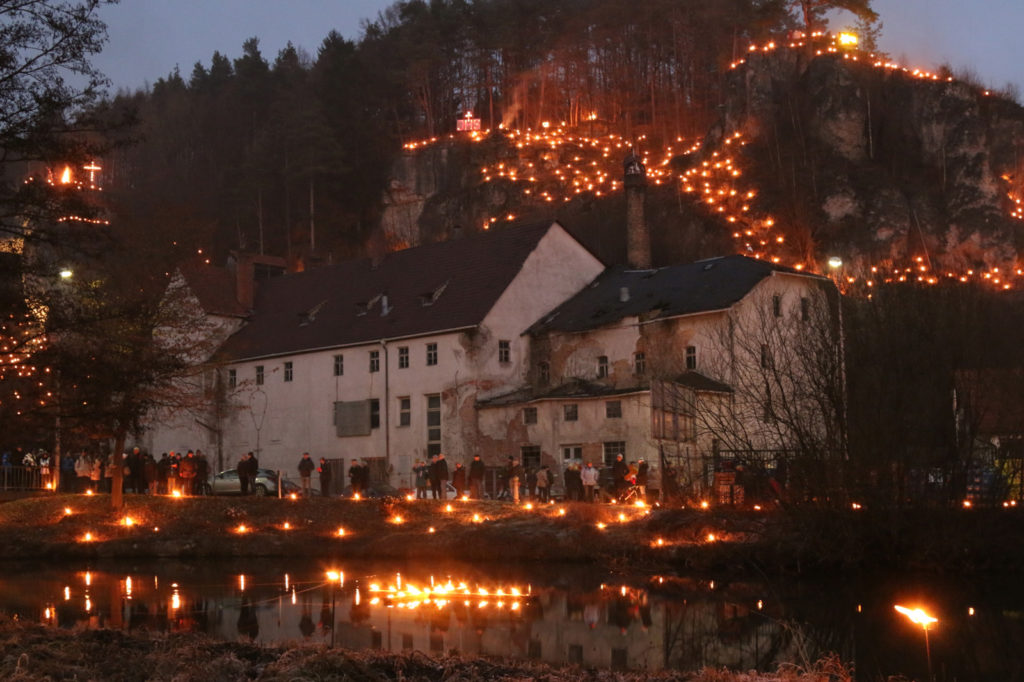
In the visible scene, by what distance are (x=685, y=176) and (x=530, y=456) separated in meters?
29.5

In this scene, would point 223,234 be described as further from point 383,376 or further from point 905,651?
point 905,651

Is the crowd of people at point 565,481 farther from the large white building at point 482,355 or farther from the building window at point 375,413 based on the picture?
the building window at point 375,413

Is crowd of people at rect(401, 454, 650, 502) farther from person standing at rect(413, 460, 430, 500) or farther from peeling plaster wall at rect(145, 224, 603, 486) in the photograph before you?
peeling plaster wall at rect(145, 224, 603, 486)

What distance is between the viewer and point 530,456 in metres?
49.7

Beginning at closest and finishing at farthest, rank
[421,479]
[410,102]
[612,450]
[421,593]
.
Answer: [421,593] < [612,450] < [421,479] < [410,102]

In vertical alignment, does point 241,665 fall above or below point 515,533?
below

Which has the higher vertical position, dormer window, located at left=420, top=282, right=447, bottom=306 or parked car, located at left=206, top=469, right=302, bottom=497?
dormer window, located at left=420, top=282, right=447, bottom=306

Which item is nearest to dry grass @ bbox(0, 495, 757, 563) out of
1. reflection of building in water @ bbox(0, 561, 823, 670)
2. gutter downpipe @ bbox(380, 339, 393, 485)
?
reflection of building in water @ bbox(0, 561, 823, 670)

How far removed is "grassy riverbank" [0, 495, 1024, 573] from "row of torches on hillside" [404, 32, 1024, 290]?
30.3 m

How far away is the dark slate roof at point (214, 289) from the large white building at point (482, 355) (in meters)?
0.60

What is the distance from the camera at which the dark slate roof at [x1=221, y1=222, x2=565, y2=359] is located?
53.9 metres

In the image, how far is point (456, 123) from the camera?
99062 millimetres

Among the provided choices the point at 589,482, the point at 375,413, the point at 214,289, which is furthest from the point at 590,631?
the point at 214,289

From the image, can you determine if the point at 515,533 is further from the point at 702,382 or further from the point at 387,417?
the point at 387,417
